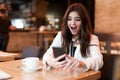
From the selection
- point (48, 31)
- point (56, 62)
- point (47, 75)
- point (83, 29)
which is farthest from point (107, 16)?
point (47, 75)

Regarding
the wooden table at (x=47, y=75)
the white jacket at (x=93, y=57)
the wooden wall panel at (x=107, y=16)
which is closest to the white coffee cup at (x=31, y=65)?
the wooden table at (x=47, y=75)

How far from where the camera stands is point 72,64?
175 centimetres

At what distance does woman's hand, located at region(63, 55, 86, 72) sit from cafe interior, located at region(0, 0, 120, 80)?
0.23 feet

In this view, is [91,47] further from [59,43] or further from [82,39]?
[59,43]

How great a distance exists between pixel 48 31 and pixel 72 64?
5714mm

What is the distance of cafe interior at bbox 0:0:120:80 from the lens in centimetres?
191

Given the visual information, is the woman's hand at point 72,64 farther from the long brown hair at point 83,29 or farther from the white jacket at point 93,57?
the long brown hair at point 83,29

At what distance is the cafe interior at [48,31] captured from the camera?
1915mm

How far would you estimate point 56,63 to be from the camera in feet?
6.06

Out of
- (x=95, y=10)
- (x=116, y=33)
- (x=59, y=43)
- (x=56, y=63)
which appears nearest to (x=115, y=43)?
(x=116, y=33)

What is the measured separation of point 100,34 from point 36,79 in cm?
455

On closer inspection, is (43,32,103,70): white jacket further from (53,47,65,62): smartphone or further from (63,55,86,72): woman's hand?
(53,47,65,62): smartphone

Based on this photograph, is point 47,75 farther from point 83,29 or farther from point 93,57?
point 83,29

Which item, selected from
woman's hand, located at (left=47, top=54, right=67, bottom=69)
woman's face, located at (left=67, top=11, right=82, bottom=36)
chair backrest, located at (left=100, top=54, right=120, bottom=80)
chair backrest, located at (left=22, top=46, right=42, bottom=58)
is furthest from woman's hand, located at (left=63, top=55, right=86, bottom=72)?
chair backrest, located at (left=22, top=46, right=42, bottom=58)
